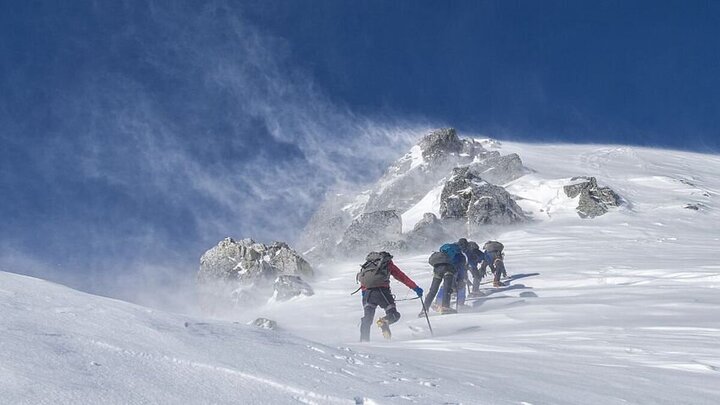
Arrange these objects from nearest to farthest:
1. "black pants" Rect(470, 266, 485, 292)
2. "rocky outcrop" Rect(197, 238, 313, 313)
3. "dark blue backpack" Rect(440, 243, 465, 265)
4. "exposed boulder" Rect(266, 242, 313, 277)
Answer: "dark blue backpack" Rect(440, 243, 465, 265), "black pants" Rect(470, 266, 485, 292), "rocky outcrop" Rect(197, 238, 313, 313), "exposed boulder" Rect(266, 242, 313, 277)

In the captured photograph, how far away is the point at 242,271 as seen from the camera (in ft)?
113

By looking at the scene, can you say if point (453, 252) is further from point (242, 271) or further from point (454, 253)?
point (242, 271)

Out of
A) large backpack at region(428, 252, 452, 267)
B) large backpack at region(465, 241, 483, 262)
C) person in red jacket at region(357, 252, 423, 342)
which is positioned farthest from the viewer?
large backpack at region(465, 241, 483, 262)

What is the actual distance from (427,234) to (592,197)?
9.44 meters

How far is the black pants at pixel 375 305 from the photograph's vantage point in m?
12.2

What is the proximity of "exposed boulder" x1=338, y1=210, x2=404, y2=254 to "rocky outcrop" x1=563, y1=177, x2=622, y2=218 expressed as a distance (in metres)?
9.51

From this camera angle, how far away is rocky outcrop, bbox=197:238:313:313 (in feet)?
99.7

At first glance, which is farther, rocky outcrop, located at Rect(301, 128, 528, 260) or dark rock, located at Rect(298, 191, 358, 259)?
dark rock, located at Rect(298, 191, 358, 259)

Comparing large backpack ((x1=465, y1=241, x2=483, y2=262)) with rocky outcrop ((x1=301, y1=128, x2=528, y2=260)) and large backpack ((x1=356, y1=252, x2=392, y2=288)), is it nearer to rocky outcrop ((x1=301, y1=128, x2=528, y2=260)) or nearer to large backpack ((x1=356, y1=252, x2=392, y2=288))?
large backpack ((x1=356, y1=252, x2=392, y2=288))

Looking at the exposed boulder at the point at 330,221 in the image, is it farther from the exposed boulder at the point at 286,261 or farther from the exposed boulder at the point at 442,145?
the exposed boulder at the point at 286,261

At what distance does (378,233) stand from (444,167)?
16146 mm

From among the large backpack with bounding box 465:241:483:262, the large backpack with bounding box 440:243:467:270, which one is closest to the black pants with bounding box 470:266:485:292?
the large backpack with bounding box 465:241:483:262

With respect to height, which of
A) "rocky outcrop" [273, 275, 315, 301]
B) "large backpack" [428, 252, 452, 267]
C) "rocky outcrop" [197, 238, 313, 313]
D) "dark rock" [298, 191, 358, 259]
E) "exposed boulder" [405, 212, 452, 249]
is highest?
"dark rock" [298, 191, 358, 259]

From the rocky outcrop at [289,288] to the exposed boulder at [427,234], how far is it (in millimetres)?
9783
